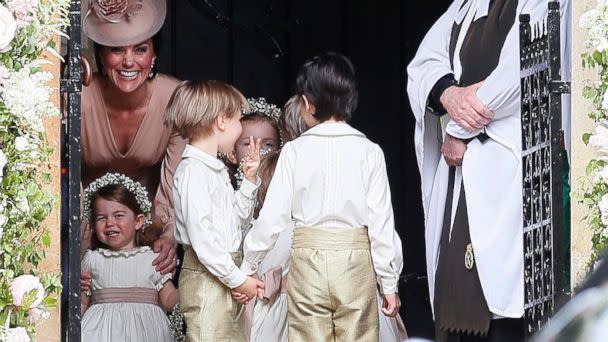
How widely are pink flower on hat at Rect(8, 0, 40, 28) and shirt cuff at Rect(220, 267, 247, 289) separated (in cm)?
137

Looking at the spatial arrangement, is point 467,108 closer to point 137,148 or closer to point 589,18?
point 589,18

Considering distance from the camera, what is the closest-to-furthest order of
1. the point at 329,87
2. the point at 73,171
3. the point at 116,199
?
1. the point at 73,171
2. the point at 329,87
3. the point at 116,199

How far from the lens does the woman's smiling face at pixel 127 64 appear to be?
237 inches

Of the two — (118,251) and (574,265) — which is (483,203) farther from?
(118,251)

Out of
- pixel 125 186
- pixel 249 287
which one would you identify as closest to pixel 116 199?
pixel 125 186

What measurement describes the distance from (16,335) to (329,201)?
148cm

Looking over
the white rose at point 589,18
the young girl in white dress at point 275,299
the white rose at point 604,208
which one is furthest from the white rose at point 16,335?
the white rose at point 589,18

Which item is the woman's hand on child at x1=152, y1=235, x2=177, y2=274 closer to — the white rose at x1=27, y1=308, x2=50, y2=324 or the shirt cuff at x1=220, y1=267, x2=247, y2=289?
the shirt cuff at x1=220, y1=267, x2=247, y2=289

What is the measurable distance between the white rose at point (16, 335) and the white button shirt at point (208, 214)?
1122mm

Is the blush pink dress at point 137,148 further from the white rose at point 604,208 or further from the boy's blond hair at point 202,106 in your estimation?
the white rose at point 604,208

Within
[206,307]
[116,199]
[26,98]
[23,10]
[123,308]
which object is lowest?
[123,308]

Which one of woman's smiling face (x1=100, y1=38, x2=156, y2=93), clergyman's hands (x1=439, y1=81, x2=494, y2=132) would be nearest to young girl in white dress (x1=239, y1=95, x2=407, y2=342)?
clergyman's hands (x1=439, y1=81, x2=494, y2=132)

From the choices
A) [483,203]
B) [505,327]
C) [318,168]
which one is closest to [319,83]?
[318,168]

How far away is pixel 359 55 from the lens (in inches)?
262
